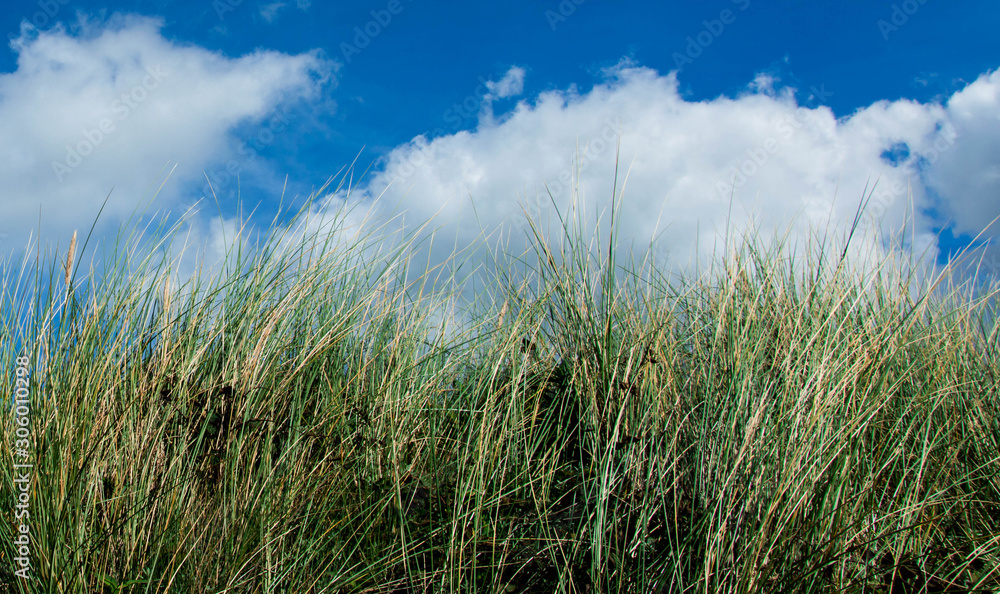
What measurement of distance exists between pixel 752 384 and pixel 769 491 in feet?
1.13

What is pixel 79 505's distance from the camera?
1.70 m

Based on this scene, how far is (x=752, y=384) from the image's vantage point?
1.87m

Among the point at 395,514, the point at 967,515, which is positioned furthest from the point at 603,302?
the point at 967,515

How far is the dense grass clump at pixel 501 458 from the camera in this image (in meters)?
1.66

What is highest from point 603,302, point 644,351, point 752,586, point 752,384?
point 603,302

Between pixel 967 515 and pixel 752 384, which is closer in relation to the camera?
pixel 752 384

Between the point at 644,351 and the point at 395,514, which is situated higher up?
the point at 644,351

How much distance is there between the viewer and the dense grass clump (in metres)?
1.66

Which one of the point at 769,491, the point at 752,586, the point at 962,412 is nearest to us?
the point at 752,586

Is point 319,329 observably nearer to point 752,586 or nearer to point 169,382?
point 169,382

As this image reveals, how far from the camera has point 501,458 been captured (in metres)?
2.16

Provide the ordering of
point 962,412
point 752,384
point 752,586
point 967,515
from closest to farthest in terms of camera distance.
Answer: point 752,586 < point 752,384 < point 967,515 < point 962,412

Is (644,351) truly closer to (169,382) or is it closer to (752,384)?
(752,384)

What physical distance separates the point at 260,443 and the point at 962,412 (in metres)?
2.85
